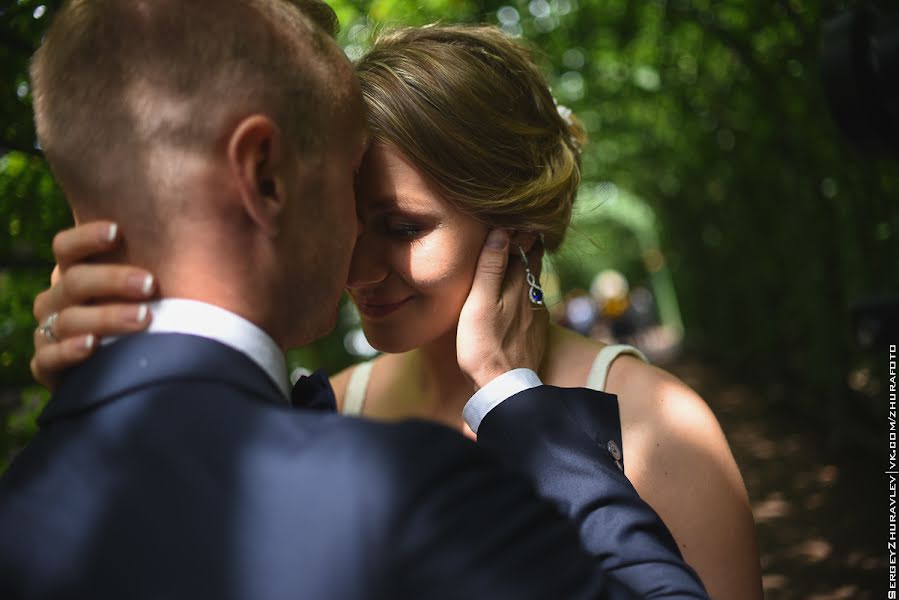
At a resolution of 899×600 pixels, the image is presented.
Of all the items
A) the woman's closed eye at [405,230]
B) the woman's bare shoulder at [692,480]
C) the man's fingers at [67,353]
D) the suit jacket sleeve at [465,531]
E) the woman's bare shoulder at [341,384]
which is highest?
the man's fingers at [67,353]

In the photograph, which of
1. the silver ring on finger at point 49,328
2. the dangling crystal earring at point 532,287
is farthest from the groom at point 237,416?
the dangling crystal earring at point 532,287

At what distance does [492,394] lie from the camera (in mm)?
1861

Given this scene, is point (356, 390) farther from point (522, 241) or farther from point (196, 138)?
point (196, 138)

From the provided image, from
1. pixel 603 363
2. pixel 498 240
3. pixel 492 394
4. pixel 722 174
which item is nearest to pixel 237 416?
pixel 492 394

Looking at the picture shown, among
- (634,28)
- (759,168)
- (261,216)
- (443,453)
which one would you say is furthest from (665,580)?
(759,168)

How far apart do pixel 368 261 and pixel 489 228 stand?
364 mm

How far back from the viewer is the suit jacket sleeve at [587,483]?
4.32ft

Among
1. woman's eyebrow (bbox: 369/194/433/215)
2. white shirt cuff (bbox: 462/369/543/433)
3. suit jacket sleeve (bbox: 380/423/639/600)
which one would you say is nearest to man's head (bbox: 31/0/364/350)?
suit jacket sleeve (bbox: 380/423/639/600)

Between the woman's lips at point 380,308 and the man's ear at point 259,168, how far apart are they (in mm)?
1067

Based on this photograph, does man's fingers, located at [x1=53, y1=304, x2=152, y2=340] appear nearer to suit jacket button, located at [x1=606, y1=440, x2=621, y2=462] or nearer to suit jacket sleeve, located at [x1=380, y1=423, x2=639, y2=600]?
suit jacket sleeve, located at [x1=380, y1=423, x2=639, y2=600]

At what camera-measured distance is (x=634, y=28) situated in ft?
30.6

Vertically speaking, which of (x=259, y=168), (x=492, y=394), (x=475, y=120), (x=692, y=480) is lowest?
(x=692, y=480)

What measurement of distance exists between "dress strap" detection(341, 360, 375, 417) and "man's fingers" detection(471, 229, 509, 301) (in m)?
0.70

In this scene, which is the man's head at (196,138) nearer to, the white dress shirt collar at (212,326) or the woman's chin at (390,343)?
the white dress shirt collar at (212,326)
